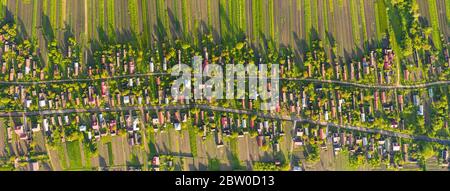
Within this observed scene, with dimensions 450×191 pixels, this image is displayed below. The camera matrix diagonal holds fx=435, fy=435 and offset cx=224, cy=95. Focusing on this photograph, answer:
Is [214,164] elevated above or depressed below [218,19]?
below

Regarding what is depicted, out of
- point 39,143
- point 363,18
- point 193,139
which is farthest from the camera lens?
point 363,18

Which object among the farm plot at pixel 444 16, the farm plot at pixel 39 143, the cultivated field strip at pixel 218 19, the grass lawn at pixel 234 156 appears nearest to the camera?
the farm plot at pixel 39 143

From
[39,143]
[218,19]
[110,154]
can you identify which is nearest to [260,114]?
[218,19]

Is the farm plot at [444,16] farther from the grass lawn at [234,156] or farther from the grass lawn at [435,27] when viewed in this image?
the grass lawn at [234,156]

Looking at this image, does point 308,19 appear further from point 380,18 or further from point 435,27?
point 435,27

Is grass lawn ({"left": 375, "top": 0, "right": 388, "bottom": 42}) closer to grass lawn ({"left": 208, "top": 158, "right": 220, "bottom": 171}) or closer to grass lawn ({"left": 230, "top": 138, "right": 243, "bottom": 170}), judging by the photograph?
grass lawn ({"left": 230, "top": 138, "right": 243, "bottom": 170})

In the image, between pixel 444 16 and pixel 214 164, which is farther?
pixel 444 16

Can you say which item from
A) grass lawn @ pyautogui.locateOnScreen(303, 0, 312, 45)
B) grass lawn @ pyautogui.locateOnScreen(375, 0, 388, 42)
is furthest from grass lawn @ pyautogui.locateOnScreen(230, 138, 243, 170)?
grass lawn @ pyautogui.locateOnScreen(375, 0, 388, 42)

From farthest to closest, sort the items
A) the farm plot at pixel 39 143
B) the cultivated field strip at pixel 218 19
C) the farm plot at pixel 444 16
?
1. the farm plot at pixel 444 16
2. the cultivated field strip at pixel 218 19
3. the farm plot at pixel 39 143

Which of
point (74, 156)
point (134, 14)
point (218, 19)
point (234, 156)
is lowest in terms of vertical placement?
point (234, 156)

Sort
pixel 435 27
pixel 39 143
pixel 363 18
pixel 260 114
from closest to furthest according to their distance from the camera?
pixel 39 143
pixel 260 114
pixel 435 27
pixel 363 18

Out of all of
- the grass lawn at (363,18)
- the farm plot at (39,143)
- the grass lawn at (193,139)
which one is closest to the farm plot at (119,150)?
the grass lawn at (193,139)

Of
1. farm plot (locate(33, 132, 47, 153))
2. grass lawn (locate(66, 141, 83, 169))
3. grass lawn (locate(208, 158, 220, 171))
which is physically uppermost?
farm plot (locate(33, 132, 47, 153))
